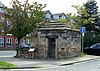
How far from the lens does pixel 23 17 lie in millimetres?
25406

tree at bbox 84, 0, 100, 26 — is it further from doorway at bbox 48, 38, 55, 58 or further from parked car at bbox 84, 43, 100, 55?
doorway at bbox 48, 38, 55, 58

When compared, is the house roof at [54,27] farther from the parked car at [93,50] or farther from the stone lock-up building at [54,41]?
the parked car at [93,50]

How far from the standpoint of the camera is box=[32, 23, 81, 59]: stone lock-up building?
24.7m

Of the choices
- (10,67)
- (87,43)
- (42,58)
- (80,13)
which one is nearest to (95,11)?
(87,43)

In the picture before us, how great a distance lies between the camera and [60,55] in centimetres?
2459

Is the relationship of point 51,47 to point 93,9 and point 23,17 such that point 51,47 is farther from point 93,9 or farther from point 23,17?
point 93,9

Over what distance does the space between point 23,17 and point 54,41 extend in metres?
3.30

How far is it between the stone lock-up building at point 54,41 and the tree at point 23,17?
850 millimetres

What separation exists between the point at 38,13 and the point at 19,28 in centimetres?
206

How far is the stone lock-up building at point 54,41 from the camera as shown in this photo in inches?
972

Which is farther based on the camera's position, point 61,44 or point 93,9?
point 93,9

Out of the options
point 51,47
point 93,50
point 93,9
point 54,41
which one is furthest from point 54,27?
point 93,9

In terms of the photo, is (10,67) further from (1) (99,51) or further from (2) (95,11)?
(2) (95,11)

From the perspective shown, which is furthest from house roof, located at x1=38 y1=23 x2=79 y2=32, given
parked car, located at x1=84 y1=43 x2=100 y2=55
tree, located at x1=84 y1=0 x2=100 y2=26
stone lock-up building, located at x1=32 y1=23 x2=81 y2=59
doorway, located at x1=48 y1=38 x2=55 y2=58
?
tree, located at x1=84 y1=0 x2=100 y2=26
